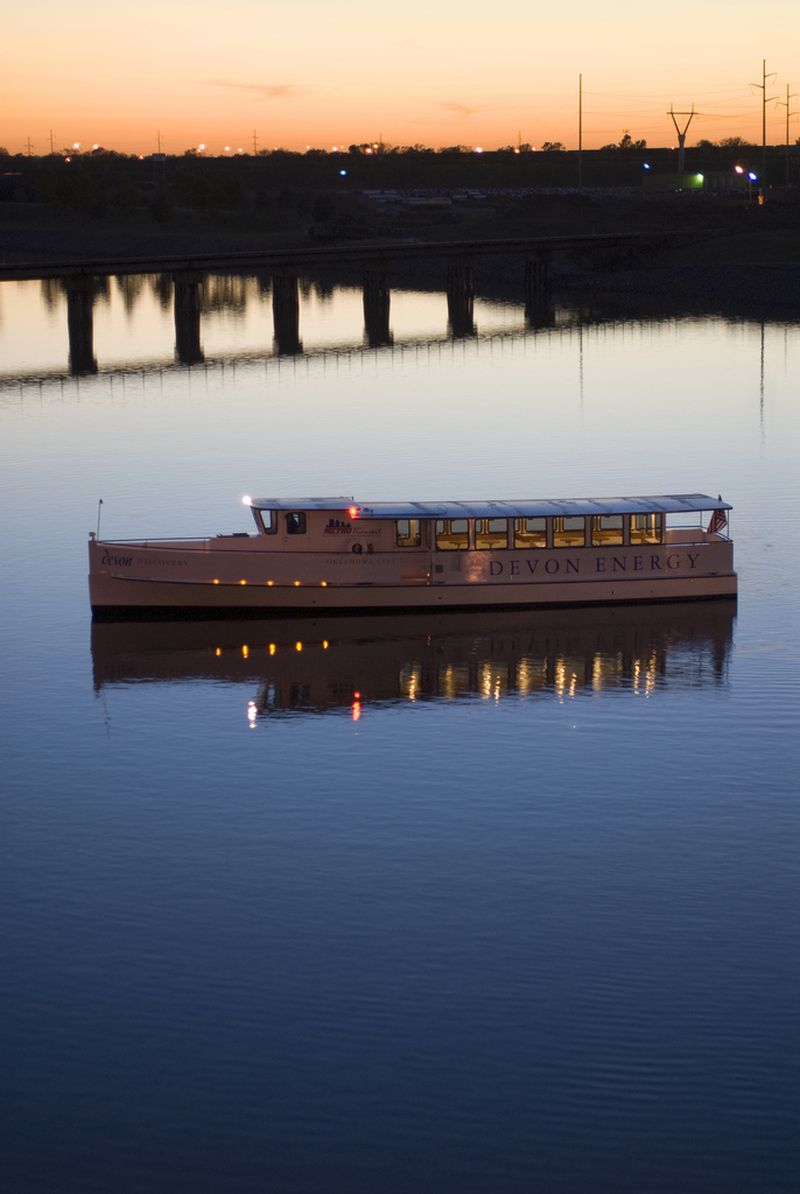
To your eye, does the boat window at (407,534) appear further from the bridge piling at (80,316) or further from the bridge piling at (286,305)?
the bridge piling at (286,305)

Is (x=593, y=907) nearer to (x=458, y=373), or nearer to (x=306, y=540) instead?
(x=306, y=540)

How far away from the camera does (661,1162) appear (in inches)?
960

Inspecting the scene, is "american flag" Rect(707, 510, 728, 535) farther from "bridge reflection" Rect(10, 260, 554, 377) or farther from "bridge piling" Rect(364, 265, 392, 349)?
"bridge piling" Rect(364, 265, 392, 349)

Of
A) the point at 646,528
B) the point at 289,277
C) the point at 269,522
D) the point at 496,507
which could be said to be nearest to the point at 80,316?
the point at 289,277

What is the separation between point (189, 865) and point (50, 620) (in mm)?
21199

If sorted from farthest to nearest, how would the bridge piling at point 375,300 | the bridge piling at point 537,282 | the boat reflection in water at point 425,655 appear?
the bridge piling at point 537,282 → the bridge piling at point 375,300 → the boat reflection in water at point 425,655

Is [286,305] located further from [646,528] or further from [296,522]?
[296,522]

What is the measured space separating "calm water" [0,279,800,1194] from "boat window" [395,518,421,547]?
8.74ft

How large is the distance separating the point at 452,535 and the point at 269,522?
5.72 metres

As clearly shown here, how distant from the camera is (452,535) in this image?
53969 millimetres

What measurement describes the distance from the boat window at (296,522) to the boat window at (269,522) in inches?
16.0

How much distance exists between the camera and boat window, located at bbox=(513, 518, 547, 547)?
54.4 m

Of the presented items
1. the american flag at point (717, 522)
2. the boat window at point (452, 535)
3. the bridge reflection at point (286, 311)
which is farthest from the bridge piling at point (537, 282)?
the boat window at point (452, 535)

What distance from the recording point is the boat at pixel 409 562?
174 ft
